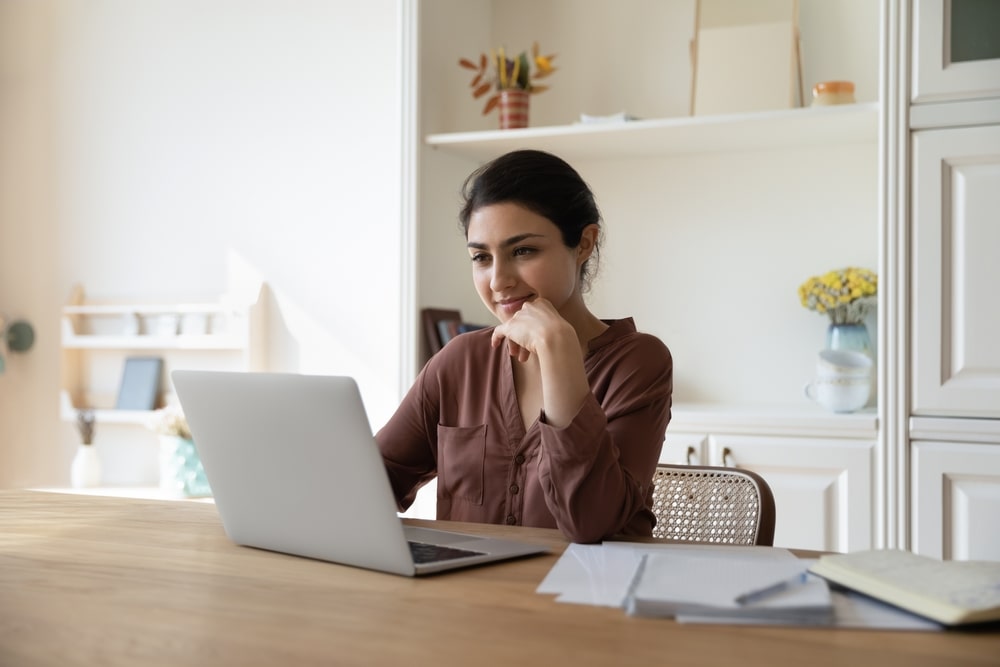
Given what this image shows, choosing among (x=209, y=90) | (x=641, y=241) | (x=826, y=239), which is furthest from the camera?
(x=209, y=90)

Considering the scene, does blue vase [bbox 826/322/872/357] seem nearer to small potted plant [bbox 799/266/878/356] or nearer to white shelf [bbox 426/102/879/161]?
small potted plant [bbox 799/266/878/356]

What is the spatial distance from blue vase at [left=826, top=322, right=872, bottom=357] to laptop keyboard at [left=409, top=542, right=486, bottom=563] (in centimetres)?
185

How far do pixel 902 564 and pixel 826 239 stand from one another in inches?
81.5

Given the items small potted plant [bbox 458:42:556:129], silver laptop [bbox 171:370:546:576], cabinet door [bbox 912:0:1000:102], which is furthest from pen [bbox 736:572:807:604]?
small potted plant [bbox 458:42:556:129]

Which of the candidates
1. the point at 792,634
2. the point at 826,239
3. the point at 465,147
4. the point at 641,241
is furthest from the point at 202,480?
the point at 792,634

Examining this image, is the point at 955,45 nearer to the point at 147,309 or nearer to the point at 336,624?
the point at 336,624

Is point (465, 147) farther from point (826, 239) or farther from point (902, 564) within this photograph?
point (902, 564)

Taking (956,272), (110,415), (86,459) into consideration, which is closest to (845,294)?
(956,272)

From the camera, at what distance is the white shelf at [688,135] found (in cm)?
253

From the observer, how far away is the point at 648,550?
1.13 m

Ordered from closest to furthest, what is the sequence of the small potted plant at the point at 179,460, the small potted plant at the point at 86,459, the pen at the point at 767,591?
the pen at the point at 767,591, the small potted plant at the point at 179,460, the small potted plant at the point at 86,459

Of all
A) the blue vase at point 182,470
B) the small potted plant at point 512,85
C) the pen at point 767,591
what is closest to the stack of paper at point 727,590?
the pen at point 767,591

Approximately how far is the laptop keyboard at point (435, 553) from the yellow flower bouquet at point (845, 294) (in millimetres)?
1860

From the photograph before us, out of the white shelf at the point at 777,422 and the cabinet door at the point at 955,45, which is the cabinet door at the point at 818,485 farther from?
the cabinet door at the point at 955,45
